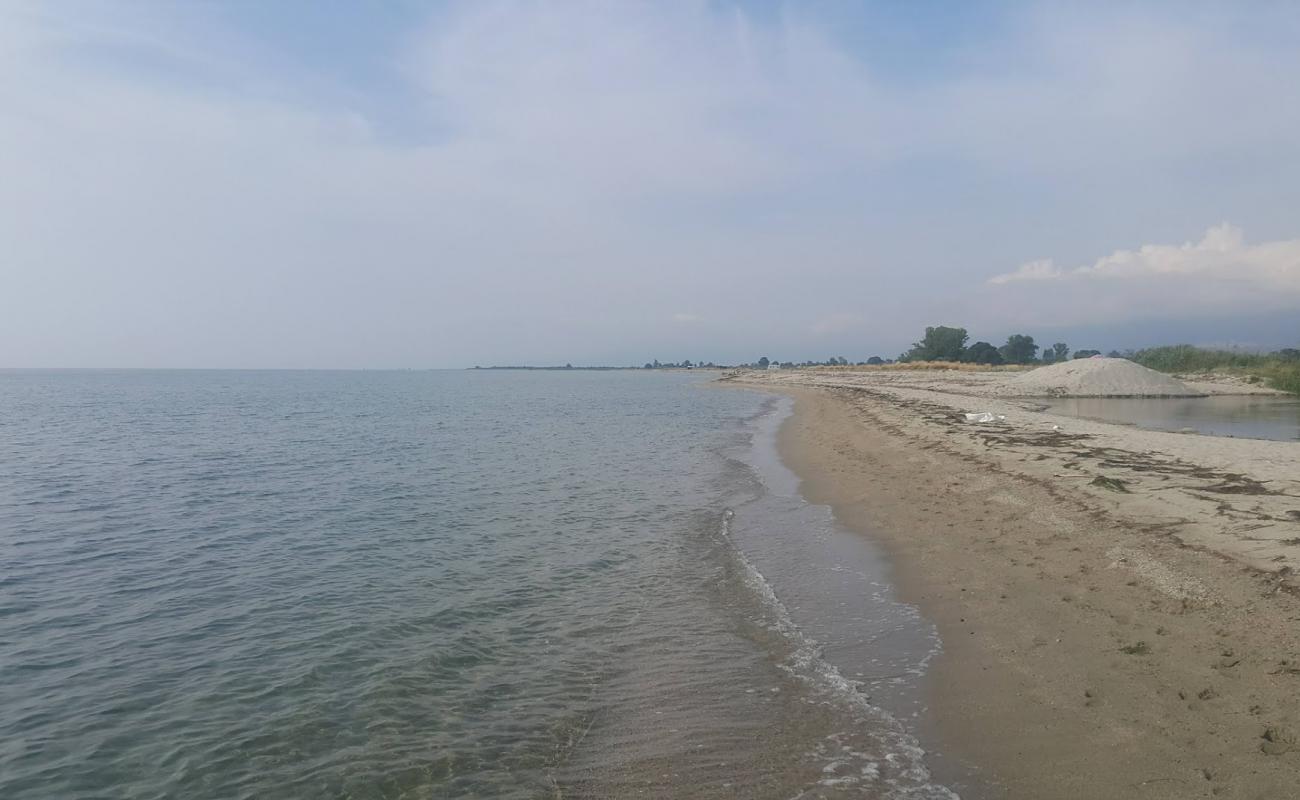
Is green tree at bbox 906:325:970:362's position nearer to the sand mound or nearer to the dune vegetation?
the dune vegetation

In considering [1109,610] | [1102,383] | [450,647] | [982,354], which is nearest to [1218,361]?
[1102,383]

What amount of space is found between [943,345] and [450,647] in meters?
127

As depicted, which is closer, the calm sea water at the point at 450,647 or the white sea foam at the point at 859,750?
the white sea foam at the point at 859,750

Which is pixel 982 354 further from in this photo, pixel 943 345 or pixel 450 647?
pixel 450 647

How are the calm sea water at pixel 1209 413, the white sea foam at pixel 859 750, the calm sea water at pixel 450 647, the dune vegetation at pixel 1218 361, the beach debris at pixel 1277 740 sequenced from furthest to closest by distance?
the dune vegetation at pixel 1218 361 → the calm sea water at pixel 1209 413 → the calm sea water at pixel 450 647 → the white sea foam at pixel 859 750 → the beach debris at pixel 1277 740

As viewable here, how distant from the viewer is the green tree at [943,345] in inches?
4813

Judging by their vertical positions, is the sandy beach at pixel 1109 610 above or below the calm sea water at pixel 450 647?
above

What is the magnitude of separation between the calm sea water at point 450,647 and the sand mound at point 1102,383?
131ft

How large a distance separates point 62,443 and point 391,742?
33.9 meters

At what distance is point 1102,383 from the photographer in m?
49.4

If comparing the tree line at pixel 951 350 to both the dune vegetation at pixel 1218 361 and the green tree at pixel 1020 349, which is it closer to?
the green tree at pixel 1020 349

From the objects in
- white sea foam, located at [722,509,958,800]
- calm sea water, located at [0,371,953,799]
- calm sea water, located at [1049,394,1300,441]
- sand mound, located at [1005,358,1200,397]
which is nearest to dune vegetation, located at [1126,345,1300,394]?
sand mound, located at [1005,358,1200,397]

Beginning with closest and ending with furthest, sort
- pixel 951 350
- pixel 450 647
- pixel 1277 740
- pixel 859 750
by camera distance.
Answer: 1. pixel 1277 740
2. pixel 859 750
3. pixel 450 647
4. pixel 951 350

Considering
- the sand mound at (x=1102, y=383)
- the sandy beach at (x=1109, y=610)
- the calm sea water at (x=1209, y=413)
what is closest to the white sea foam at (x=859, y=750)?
the sandy beach at (x=1109, y=610)
